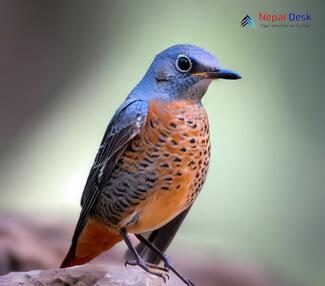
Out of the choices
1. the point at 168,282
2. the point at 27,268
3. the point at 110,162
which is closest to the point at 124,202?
the point at 110,162

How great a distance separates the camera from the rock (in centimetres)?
140

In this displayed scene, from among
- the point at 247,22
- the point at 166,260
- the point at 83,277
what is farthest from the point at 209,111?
the point at 83,277

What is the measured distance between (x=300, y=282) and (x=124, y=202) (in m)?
1.10

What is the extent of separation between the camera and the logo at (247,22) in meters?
2.06

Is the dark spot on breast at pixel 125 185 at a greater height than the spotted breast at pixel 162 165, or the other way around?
the spotted breast at pixel 162 165

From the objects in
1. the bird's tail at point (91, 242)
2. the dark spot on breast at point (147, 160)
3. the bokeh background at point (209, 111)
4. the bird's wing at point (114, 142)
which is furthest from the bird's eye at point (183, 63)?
the bokeh background at point (209, 111)

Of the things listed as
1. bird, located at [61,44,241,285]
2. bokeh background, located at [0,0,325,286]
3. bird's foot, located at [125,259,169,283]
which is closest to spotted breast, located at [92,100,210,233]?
bird, located at [61,44,241,285]

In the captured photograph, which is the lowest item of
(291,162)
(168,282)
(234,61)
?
(168,282)

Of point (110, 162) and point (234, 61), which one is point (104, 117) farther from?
point (110, 162)

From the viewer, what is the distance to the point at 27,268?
2.05m

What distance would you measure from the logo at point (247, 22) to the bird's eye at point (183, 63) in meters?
0.73

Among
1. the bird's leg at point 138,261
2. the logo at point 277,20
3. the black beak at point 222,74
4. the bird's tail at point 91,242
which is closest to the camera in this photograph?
the black beak at point 222,74

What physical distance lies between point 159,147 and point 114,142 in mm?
121

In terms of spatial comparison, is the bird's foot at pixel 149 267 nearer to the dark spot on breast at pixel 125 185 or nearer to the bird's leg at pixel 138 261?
the bird's leg at pixel 138 261
